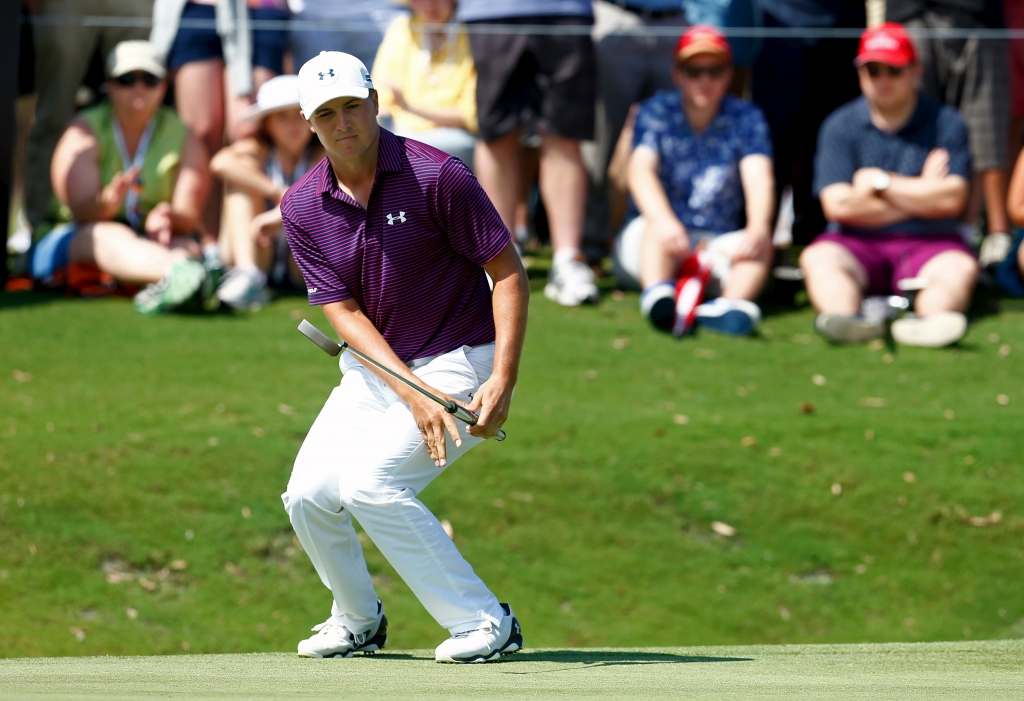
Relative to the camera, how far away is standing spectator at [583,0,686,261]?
31.1 feet

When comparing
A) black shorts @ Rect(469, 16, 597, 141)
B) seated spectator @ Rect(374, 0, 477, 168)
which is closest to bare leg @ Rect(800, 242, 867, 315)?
black shorts @ Rect(469, 16, 597, 141)

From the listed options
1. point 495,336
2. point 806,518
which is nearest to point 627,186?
point 806,518

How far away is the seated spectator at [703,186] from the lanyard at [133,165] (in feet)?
10.8

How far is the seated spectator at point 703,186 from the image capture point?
8633 millimetres

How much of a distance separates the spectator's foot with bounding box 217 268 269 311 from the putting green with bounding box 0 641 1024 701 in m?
4.49

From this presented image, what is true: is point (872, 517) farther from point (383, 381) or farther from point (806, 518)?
point (383, 381)

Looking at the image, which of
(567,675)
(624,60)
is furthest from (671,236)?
(567,675)

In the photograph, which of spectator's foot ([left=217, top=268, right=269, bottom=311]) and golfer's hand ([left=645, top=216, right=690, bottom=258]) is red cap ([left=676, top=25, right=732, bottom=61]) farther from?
spectator's foot ([left=217, top=268, right=269, bottom=311])

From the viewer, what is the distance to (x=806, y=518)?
675cm

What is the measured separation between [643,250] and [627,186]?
106 cm

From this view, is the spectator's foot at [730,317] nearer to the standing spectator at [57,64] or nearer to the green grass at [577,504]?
the green grass at [577,504]

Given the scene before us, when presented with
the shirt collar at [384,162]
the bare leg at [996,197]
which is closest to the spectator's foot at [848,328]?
the bare leg at [996,197]

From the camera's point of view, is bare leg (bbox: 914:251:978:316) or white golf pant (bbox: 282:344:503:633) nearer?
white golf pant (bbox: 282:344:503:633)

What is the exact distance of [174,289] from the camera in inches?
336
